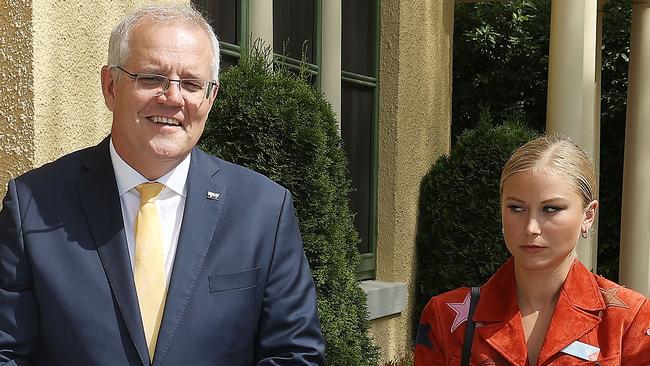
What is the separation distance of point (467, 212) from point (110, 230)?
249 inches

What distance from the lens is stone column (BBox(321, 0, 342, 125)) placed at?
25.0 feet

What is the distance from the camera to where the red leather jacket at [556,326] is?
109 inches

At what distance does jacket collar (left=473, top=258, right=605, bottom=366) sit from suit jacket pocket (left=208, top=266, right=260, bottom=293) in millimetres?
737

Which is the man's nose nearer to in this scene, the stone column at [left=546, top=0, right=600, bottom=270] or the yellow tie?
the yellow tie

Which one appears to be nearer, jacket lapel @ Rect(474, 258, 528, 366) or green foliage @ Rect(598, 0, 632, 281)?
jacket lapel @ Rect(474, 258, 528, 366)

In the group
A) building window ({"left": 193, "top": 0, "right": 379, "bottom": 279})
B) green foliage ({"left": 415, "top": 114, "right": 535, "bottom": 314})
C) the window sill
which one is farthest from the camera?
green foliage ({"left": 415, "top": 114, "right": 535, "bottom": 314})

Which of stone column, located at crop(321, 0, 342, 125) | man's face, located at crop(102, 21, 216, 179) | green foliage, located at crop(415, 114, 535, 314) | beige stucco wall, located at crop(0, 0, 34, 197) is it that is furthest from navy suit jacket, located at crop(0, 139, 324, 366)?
green foliage, located at crop(415, 114, 535, 314)

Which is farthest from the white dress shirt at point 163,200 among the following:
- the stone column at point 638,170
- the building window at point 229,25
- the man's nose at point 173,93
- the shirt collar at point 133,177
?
the stone column at point 638,170

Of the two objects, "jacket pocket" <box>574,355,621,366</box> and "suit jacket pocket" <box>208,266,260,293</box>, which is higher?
"suit jacket pocket" <box>208,266,260,293</box>

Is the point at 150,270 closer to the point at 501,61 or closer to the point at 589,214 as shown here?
the point at 589,214

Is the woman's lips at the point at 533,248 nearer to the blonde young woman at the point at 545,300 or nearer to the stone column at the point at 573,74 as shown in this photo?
the blonde young woman at the point at 545,300

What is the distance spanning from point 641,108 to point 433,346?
8727mm

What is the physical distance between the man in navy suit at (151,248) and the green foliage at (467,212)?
596 cm

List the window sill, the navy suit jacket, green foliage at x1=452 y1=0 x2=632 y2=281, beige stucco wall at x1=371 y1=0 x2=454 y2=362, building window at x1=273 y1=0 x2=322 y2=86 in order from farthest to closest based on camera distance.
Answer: green foliage at x1=452 y1=0 x2=632 y2=281
beige stucco wall at x1=371 y1=0 x2=454 y2=362
the window sill
building window at x1=273 y1=0 x2=322 y2=86
the navy suit jacket
